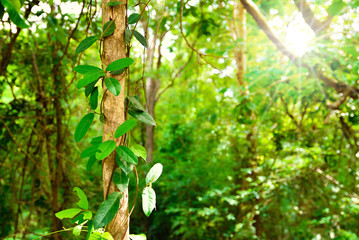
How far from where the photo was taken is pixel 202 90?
4613mm

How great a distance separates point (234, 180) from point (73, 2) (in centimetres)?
254

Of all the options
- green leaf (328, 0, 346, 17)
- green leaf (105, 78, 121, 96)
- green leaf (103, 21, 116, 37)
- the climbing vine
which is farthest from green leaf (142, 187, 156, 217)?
green leaf (328, 0, 346, 17)

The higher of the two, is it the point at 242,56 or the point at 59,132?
the point at 242,56

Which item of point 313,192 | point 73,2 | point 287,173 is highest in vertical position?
point 73,2

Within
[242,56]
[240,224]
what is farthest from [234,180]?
[242,56]

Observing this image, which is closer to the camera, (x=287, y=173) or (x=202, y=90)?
(x=287, y=173)

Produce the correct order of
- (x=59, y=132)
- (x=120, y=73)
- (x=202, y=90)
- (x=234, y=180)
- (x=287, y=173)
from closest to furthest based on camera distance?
(x=120, y=73)
(x=59, y=132)
(x=287, y=173)
(x=234, y=180)
(x=202, y=90)

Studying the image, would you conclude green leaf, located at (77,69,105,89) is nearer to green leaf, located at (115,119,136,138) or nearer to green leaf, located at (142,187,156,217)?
green leaf, located at (115,119,136,138)

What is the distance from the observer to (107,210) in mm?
556

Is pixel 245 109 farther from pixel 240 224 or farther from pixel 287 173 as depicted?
pixel 240 224

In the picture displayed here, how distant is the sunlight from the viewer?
1724 millimetres

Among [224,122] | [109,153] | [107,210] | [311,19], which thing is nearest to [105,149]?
[109,153]

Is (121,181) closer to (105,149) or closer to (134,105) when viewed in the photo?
(105,149)

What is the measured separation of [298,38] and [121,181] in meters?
1.68
